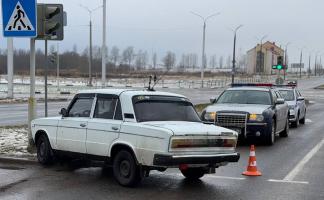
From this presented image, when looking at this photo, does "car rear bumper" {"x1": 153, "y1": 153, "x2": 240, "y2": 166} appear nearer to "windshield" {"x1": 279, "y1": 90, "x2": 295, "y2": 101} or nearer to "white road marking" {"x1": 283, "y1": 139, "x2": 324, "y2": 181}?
"white road marking" {"x1": 283, "y1": 139, "x2": 324, "y2": 181}

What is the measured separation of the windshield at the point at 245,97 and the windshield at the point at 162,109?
21.6ft

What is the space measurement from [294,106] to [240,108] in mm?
6459

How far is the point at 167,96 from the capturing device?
927 centimetres

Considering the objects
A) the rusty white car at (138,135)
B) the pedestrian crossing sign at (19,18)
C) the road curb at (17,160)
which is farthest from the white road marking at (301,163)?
the pedestrian crossing sign at (19,18)

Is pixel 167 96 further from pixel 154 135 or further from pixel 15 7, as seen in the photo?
pixel 15 7

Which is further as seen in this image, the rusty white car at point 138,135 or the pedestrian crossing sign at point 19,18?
the pedestrian crossing sign at point 19,18

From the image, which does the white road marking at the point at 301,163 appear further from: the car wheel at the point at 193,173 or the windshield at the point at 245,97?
the windshield at the point at 245,97

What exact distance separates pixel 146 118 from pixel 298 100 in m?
14.3

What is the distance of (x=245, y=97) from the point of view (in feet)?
52.3

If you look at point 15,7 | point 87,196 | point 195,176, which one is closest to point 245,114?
point 195,176

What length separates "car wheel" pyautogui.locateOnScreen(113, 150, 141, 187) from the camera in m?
8.36

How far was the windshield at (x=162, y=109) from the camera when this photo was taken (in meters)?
8.77

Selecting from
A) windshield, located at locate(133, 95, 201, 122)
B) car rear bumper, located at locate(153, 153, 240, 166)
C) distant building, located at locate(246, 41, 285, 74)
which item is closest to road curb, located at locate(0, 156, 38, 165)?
windshield, located at locate(133, 95, 201, 122)

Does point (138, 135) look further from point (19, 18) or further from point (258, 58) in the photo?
point (258, 58)
